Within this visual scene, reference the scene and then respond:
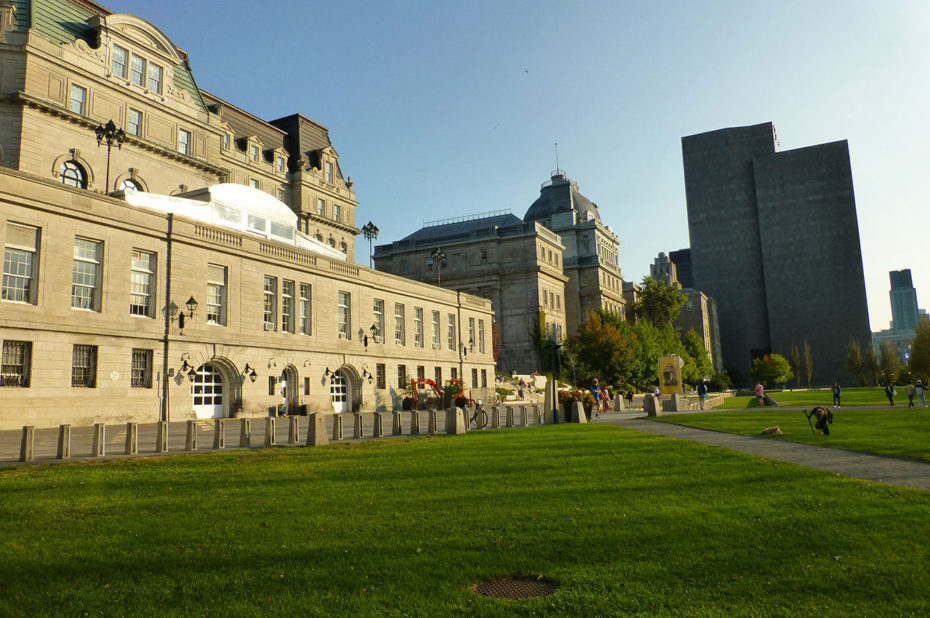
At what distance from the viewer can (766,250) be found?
524ft

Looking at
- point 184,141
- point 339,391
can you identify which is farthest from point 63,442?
point 184,141

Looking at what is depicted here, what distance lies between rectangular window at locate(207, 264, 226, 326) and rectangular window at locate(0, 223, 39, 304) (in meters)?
8.82

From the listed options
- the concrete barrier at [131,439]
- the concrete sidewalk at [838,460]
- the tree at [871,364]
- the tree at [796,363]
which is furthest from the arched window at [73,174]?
the tree at [796,363]

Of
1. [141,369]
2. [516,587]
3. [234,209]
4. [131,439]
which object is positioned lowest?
[516,587]

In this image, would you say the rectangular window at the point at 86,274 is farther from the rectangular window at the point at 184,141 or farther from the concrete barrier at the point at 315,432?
the rectangular window at the point at 184,141

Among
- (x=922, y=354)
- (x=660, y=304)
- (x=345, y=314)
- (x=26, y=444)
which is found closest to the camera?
(x=26, y=444)

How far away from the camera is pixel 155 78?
4497cm

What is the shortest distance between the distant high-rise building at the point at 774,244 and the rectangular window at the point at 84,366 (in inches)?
6061

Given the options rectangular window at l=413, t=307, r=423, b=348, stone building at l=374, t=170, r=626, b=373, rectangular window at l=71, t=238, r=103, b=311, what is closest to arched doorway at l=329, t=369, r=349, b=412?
rectangular window at l=413, t=307, r=423, b=348

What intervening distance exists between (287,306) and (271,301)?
1550 mm

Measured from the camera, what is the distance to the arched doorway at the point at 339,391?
43094mm

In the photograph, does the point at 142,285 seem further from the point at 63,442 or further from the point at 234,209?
the point at 63,442

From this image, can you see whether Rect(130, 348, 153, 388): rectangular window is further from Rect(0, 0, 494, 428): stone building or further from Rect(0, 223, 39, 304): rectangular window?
Rect(0, 223, 39, 304): rectangular window

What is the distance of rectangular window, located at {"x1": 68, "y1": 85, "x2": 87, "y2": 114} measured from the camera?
40025 millimetres
